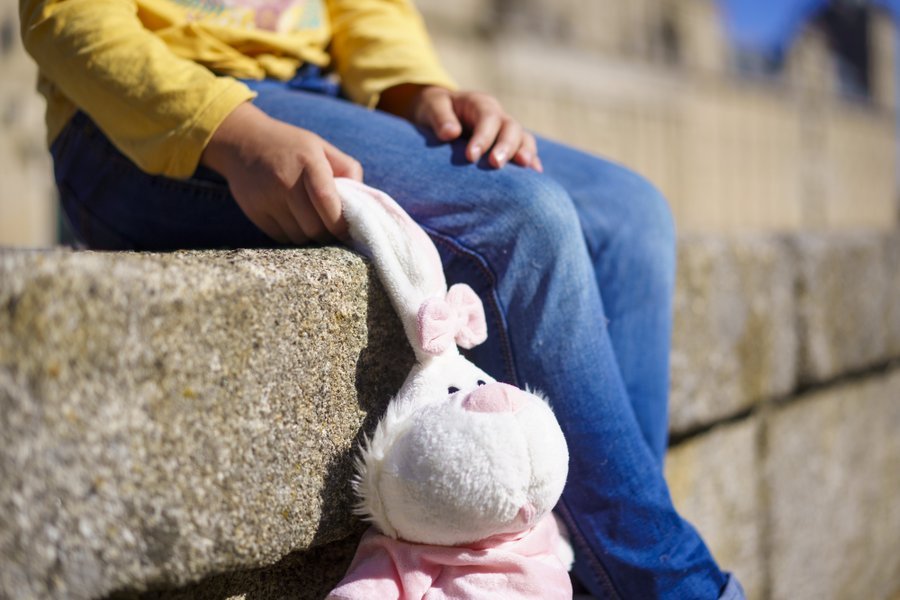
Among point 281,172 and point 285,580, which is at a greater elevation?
point 281,172

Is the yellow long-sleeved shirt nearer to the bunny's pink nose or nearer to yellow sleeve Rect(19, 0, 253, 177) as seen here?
yellow sleeve Rect(19, 0, 253, 177)

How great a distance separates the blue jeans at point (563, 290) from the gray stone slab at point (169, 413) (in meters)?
0.19

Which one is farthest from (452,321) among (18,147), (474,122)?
(18,147)

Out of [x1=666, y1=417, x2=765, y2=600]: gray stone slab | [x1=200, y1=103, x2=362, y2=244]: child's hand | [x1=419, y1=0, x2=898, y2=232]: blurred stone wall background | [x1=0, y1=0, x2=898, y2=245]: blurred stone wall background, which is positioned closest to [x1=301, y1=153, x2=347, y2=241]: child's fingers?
[x1=200, y1=103, x2=362, y2=244]: child's hand

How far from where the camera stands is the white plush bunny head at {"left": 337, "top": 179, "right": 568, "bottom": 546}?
82 centimetres

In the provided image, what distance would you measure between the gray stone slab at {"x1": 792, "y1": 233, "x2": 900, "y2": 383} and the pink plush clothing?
4.92 feet

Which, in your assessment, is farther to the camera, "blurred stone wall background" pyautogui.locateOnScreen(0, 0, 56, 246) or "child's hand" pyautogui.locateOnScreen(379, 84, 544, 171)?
"blurred stone wall background" pyautogui.locateOnScreen(0, 0, 56, 246)

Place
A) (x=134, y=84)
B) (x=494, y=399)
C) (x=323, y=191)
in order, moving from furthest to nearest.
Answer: (x=134, y=84)
(x=323, y=191)
(x=494, y=399)

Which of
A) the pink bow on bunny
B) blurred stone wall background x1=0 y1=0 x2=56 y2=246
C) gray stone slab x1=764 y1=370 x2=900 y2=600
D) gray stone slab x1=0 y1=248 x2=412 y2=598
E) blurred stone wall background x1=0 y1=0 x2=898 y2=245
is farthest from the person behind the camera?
blurred stone wall background x1=0 y1=0 x2=898 y2=245

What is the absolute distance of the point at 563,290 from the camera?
3.32 ft

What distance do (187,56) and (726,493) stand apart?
1.42m

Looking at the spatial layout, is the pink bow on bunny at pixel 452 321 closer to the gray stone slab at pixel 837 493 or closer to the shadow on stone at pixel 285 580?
the shadow on stone at pixel 285 580

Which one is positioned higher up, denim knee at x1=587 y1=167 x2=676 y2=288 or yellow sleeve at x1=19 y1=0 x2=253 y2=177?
yellow sleeve at x1=19 y1=0 x2=253 y2=177

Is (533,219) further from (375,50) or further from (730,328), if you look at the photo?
(730,328)
